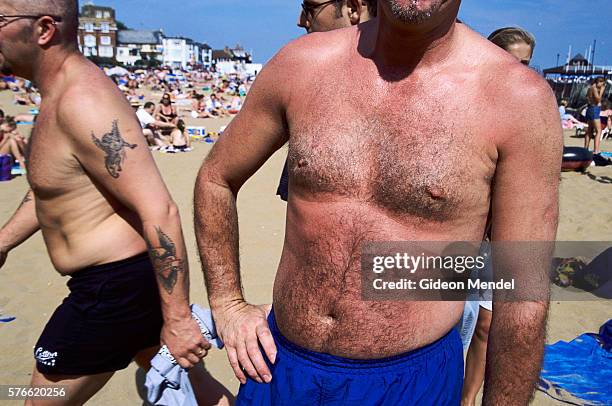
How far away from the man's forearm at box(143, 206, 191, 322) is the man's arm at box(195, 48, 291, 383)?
287 mm

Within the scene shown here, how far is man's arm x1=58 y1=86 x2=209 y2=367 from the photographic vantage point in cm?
207

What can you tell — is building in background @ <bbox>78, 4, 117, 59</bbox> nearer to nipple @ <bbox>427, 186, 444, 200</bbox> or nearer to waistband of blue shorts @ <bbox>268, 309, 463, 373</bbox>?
waistband of blue shorts @ <bbox>268, 309, 463, 373</bbox>

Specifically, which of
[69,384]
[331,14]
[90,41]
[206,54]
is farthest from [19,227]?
[206,54]

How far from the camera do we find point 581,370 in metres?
3.67

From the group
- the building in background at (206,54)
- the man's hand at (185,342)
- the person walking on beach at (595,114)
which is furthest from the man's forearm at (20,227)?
the building in background at (206,54)

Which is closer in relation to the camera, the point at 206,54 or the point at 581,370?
the point at 581,370

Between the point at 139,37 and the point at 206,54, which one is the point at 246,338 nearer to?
the point at 139,37

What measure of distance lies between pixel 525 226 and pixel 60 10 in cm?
209

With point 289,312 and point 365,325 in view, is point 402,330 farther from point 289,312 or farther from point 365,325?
point 289,312

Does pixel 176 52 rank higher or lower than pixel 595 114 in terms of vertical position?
higher

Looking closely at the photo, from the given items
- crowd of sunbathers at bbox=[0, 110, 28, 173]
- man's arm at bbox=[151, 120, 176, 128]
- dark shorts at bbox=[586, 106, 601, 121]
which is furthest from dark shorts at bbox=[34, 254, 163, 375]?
dark shorts at bbox=[586, 106, 601, 121]

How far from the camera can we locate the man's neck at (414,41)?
4.57ft

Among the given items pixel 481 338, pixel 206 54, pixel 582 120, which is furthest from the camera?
pixel 206 54

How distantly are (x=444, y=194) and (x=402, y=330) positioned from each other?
440 mm
